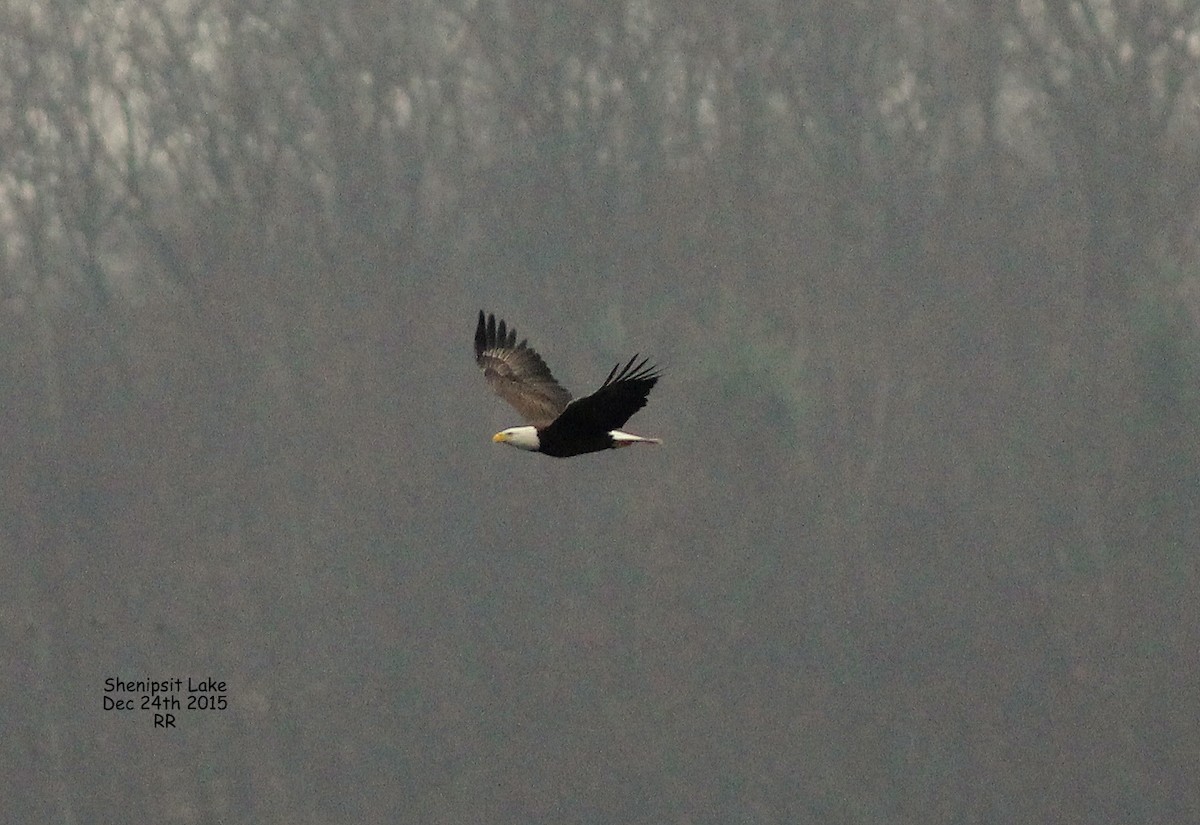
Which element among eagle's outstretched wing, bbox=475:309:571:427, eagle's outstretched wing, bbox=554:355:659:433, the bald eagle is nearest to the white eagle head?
the bald eagle

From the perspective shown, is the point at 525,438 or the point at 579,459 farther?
the point at 579,459

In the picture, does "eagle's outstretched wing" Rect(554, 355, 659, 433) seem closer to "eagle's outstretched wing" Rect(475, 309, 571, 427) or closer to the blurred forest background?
"eagle's outstretched wing" Rect(475, 309, 571, 427)

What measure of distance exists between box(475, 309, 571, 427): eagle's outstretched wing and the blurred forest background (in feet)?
97.8

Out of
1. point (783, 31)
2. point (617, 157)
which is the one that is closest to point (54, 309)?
point (617, 157)

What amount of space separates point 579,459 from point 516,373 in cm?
3207

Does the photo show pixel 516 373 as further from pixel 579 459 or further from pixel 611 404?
pixel 579 459

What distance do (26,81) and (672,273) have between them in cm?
1616

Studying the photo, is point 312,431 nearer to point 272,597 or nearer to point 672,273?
point 272,597

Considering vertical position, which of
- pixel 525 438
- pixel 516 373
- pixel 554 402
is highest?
pixel 516 373

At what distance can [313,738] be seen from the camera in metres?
51.1

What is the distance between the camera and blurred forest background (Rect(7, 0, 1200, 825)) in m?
50.7

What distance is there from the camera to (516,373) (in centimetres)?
1938

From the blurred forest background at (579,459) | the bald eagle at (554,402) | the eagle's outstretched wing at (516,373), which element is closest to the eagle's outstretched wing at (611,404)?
the bald eagle at (554,402)

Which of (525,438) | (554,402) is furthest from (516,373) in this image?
(525,438)
